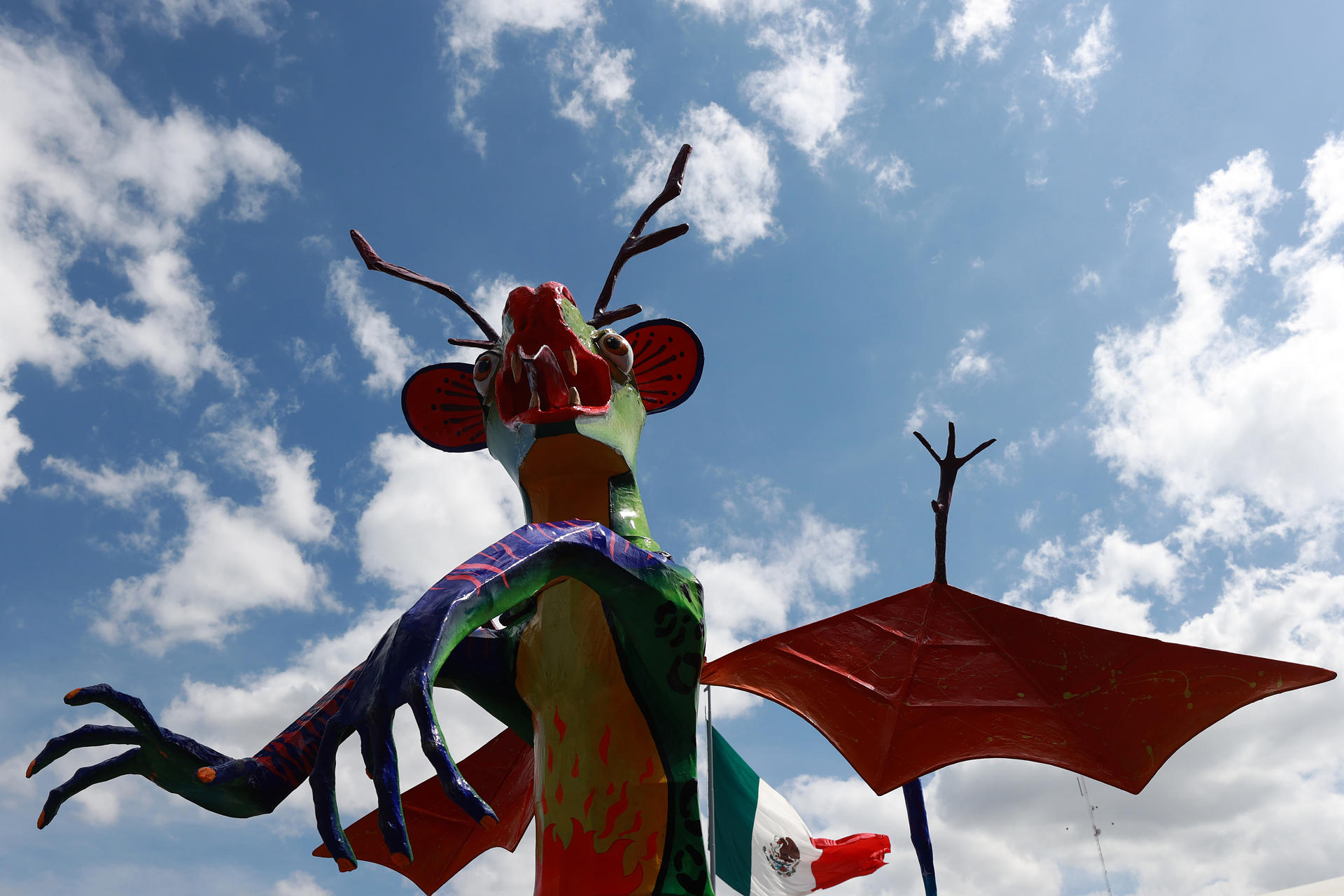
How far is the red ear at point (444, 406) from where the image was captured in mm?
4309

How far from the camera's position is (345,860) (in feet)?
6.58

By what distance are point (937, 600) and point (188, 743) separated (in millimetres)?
3333

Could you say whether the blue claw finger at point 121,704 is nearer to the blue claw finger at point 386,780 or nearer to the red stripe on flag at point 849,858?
the blue claw finger at point 386,780

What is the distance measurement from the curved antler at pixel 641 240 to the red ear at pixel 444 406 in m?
0.74

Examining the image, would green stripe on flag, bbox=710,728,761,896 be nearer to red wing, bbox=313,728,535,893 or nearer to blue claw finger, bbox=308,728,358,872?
red wing, bbox=313,728,535,893

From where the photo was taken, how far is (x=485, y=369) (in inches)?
145

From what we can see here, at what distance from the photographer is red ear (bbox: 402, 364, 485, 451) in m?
4.31

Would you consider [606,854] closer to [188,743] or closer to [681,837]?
[681,837]

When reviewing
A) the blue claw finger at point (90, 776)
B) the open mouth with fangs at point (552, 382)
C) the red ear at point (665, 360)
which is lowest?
the blue claw finger at point (90, 776)

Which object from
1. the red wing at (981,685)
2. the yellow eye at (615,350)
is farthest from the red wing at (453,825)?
the yellow eye at (615,350)

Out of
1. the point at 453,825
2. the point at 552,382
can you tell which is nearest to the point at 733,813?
the point at 453,825

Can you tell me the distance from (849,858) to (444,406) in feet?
14.2

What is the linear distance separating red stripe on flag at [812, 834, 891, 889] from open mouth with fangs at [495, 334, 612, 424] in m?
4.29

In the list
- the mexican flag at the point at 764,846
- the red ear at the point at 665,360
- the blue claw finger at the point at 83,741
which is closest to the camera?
the blue claw finger at the point at 83,741
